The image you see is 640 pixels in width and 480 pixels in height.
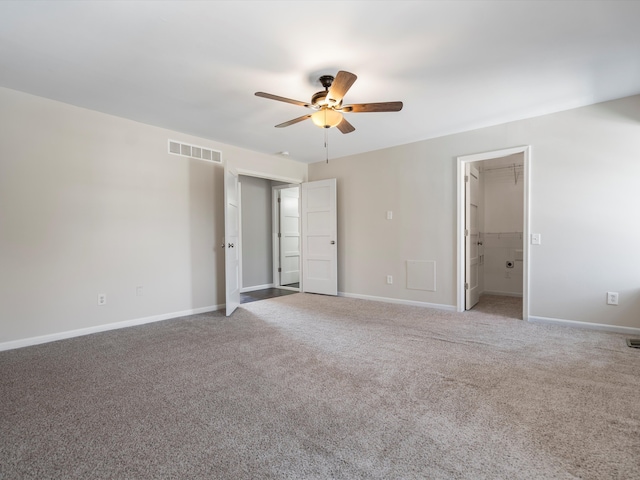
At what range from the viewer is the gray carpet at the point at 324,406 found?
1.45 m

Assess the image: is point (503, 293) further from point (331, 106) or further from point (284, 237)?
point (331, 106)

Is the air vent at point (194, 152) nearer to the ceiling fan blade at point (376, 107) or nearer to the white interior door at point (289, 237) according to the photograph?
the white interior door at point (289, 237)

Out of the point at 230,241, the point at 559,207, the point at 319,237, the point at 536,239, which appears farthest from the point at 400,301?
the point at 230,241

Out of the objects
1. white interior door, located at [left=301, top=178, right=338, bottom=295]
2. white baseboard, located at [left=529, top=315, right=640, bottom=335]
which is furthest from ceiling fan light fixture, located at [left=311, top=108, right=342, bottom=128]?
white baseboard, located at [left=529, top=315, right=640, bottom=335]

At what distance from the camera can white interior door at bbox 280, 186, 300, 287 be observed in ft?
22.2

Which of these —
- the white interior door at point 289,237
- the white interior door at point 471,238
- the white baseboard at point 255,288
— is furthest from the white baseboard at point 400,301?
the white baseboard at point 255,288

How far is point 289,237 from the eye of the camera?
→ 6.93 m

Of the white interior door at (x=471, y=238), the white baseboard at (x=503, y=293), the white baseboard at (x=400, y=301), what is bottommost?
the white baseboard at (x=503, y=293)

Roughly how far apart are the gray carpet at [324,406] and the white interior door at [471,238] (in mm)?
1187

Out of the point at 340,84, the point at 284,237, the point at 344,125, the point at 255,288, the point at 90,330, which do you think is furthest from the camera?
the point at 284,237

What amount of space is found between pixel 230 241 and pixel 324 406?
9.37 feet

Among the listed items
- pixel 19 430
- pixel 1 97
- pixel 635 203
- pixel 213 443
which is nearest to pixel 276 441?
pixel 213 443

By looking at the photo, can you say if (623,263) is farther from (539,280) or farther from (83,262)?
(83,262)

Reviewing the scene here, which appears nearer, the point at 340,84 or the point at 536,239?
the point at 340,84
